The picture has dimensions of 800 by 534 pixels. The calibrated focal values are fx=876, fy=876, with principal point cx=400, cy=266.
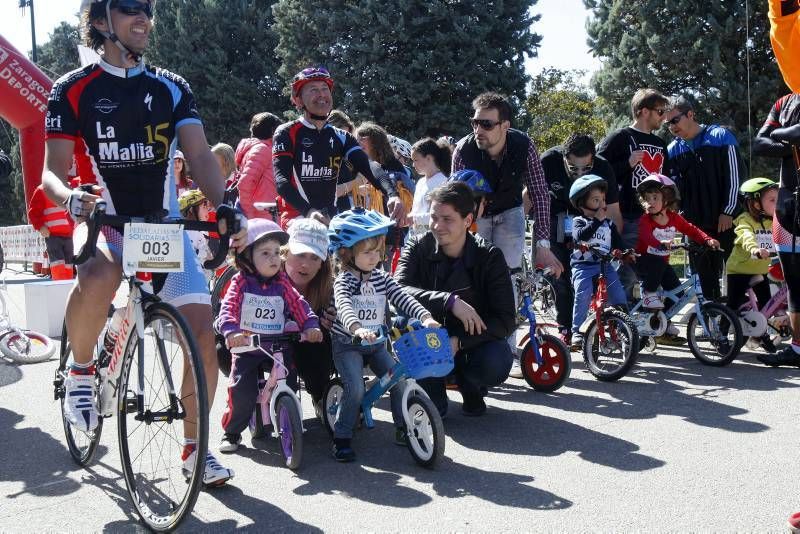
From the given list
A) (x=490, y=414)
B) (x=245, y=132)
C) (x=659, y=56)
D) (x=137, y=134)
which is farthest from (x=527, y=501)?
(x=245, y=132)

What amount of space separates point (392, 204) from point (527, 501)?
389 centimetres

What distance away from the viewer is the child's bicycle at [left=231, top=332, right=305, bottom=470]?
14.4 ft

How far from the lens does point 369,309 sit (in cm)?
494

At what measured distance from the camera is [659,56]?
2364cm

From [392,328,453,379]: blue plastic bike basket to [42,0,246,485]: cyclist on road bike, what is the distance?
99 cm

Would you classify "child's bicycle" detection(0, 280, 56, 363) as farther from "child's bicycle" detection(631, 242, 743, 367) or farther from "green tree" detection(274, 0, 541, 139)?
"green tree" detection(274, 0, 541, 139)

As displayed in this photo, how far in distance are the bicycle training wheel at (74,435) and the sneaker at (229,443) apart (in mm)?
663

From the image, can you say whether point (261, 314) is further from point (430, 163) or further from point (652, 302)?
point (430, 163)

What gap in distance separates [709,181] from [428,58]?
19.2 metres

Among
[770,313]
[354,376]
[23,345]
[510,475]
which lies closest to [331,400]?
[354,376]

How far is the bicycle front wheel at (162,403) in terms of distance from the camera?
3.43 metres

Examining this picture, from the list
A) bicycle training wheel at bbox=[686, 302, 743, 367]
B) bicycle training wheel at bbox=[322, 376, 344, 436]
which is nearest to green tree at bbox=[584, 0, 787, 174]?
bicycle training wheel at bbox=[686, 302, 743, 367]

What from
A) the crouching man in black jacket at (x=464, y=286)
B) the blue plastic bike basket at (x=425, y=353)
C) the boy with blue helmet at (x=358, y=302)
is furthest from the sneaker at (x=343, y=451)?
the crouching man in black jacket at (x=464, y=286)

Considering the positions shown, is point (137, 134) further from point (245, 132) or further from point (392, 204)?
point (245, 132)
